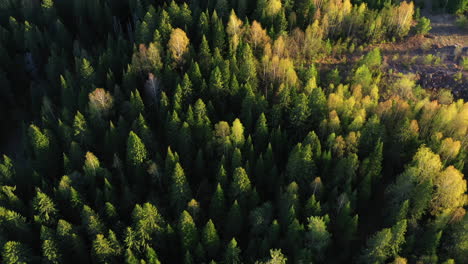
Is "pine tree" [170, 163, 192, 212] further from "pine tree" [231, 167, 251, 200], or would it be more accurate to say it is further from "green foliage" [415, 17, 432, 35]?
"green foliage" [415, 17, 432, 35]

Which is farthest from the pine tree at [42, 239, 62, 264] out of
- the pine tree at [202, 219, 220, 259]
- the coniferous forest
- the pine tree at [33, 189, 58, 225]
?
the pine tree at [202, 219, 220, 259]

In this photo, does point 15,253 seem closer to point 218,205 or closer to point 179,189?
point 179,189

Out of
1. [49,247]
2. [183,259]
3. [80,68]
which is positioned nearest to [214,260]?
[183,259]

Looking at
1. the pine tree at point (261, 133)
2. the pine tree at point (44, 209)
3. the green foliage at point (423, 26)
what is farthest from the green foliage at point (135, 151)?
the green foliage at point (423, 26)

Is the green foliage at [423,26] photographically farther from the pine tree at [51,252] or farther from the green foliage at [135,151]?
the pine tree at [51,252]

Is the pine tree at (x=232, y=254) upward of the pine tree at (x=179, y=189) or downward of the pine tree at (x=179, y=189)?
downward

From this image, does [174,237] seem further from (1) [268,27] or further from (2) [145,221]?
(1) [268,27]

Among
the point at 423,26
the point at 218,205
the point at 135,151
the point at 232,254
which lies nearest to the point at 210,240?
the point at 232,254

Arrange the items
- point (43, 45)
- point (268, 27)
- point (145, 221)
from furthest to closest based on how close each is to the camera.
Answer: point (43, 45), point (268, 27), point (145, 221)
